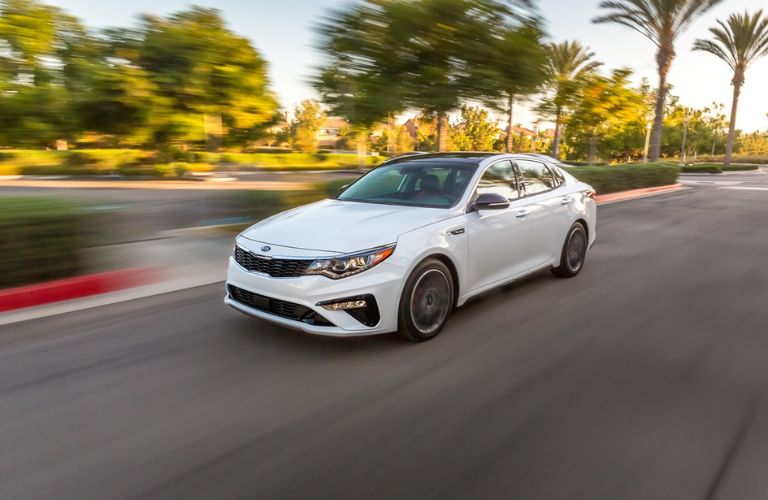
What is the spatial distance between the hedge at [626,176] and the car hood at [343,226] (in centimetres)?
1256

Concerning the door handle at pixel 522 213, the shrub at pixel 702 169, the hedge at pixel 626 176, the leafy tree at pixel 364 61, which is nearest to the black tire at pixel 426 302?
the door handle at pixel 522 213

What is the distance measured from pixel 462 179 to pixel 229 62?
27.3 meters

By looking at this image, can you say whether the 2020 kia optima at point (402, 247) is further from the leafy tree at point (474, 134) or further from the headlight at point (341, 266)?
the leafy tree at point (474, 134)

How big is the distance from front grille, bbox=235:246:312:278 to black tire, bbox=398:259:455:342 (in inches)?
31.8

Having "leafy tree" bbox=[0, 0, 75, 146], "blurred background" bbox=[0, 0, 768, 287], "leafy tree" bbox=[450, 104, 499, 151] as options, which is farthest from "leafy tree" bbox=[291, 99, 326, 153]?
"leafy tree" bbox=[0, 0, 75, 146]

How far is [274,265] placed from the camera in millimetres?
4109

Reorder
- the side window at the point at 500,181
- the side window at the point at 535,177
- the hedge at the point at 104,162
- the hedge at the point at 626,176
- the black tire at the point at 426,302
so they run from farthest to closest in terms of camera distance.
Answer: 1. the hedge at the point at 104,162
2. the hedge at the point at 626,176
3. the side window at the point at 535,177
4. the side window at the point at 500,181
5. the black tire at the point at 426,302

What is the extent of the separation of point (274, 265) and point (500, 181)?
2496 mm

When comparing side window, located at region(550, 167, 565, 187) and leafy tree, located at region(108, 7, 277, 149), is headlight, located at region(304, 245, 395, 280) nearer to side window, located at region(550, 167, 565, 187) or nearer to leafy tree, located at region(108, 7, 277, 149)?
side window, located at region(550, 167, 565, 187)

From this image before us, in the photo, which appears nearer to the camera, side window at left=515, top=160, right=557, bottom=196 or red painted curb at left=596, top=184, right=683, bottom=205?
side window at left=515, top=160, right=557, bottom=196

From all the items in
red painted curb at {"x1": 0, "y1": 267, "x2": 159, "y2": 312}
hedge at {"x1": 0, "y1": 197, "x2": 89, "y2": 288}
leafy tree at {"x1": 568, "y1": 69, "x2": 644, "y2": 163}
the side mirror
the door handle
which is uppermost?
leafy tree at {"x1": 568, "y1": 69, "x2": 644, "y2": 163}

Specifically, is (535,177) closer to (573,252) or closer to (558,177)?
(558,177)

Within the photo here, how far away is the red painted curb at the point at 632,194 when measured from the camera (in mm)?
17416

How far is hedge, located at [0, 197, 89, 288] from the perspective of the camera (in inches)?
210
